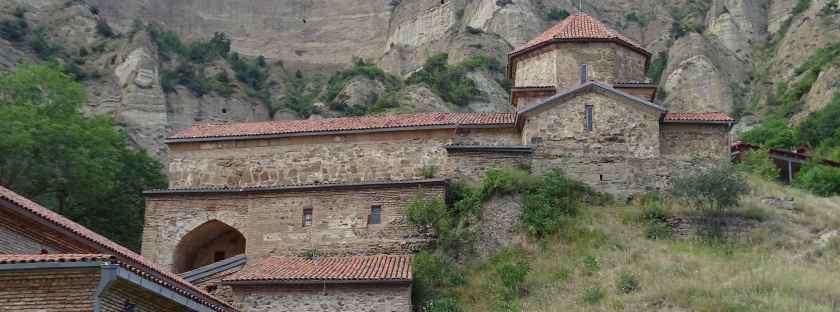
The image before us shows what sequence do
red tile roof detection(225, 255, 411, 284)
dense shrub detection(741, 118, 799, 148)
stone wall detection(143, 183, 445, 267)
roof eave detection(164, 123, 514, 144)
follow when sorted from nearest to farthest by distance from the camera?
red tile roof detection(225, 255, 411, 284) < stone wall detection(143, 183, 445, 267) < roof eave detection(164, 123, 514, 144) < dense shrub detection(741, 118, 799, 148)

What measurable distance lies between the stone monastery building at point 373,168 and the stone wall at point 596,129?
0.03 meters

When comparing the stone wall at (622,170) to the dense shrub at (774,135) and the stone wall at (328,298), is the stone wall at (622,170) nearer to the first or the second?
the stone wall at (328,298)

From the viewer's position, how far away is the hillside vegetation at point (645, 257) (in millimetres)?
19172

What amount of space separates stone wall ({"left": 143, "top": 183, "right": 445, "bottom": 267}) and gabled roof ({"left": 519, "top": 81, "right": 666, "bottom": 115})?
Answer: 4153mm

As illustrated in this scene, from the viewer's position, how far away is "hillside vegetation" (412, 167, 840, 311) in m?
19.2

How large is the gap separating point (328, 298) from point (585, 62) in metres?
12.9

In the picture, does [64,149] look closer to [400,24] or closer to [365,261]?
[365,261]

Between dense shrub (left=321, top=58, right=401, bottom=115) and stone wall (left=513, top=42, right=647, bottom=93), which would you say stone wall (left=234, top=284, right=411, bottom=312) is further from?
dense shrub (left=321, top=58, right=401, bottom=115)

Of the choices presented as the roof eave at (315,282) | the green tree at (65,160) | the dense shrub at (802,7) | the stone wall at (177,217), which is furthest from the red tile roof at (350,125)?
the dense shrub at (802,7)

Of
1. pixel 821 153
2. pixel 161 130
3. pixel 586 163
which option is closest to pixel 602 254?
pixel 586 163

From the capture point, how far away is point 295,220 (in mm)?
25016

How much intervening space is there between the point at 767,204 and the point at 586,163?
197 inches

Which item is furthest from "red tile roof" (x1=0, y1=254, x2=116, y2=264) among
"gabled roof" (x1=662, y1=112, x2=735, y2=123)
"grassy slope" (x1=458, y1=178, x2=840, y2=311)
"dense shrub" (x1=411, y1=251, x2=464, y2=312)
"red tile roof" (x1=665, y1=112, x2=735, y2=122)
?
"red tile roof" (x1=665, y1=112, x2=735, y2=122)

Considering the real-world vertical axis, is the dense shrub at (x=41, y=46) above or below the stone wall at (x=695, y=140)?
above
